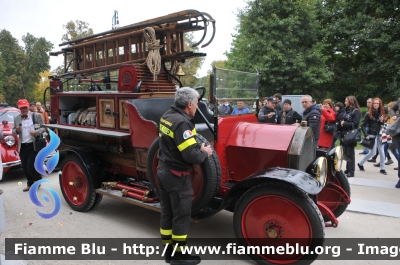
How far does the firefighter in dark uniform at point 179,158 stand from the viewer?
308 cm

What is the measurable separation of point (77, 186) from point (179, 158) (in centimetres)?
258

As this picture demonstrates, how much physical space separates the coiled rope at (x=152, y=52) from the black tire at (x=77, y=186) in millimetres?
1743

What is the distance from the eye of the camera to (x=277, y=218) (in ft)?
10.3

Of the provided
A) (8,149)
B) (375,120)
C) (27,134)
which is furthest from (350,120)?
(8,149)

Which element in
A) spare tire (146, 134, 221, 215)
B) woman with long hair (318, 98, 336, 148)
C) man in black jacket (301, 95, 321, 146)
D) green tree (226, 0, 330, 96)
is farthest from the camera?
Result: green tree (226, 0, 330, 96)

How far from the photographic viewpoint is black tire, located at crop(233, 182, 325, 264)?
117 inches

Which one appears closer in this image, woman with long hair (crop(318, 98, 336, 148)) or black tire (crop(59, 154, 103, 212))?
black tire (crop(59, 154, 103, 212))

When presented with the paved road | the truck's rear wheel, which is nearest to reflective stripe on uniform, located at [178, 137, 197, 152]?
the paved road

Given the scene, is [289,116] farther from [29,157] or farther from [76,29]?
[76,29]

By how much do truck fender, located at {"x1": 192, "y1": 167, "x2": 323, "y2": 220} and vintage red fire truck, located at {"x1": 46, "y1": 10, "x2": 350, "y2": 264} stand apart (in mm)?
11

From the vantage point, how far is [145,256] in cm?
358

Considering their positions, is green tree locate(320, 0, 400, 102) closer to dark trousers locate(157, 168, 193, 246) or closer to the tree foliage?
dark trousers locate(157, 168, 193, 246)

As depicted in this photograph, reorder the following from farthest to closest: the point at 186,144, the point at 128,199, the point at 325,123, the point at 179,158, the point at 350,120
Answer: the point at 325,123 < the point at 350,120 < the point at 128,199 < the point at 179,158 < the point at 186,144

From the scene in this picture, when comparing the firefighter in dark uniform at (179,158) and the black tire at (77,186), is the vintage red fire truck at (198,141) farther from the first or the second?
the firefighter in dark uniform at (179,158)
